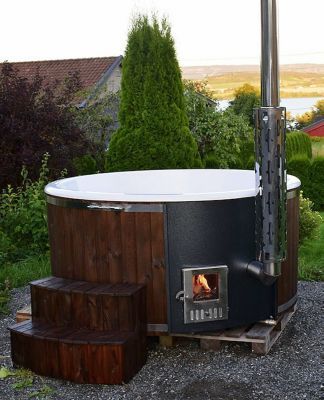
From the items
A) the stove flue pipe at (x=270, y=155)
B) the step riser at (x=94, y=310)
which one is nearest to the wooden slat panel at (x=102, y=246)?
the step riser at (x=94, y=310)

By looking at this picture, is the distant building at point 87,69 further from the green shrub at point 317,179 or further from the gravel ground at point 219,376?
the gravel ground at point 219,376

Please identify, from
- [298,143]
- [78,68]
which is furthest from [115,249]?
[78,68]

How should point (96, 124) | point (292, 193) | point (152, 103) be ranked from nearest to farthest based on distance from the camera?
point (292, 193) → point (152, 103) → point (96, 124)

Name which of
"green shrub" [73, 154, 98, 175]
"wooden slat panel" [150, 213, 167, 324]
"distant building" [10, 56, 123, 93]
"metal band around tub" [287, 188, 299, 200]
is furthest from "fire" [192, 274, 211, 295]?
"distant building" [10, 56, 123, 93]

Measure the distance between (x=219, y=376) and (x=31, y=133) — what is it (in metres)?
4.69

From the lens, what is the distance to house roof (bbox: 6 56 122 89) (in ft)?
64.1

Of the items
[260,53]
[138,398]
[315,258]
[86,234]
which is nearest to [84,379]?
[138,398]

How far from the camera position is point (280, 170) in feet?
11.5

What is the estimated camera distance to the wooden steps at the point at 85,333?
10.9 feet

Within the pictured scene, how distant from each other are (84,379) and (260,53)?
204 centimetres

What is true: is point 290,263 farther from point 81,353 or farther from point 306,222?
point 306,222

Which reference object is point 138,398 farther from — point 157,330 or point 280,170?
point 280,170

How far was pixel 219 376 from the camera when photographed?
340 cm

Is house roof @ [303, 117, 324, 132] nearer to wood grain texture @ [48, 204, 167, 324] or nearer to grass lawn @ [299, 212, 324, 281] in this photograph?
grass lawn @ [299, 212, 324, 281]
